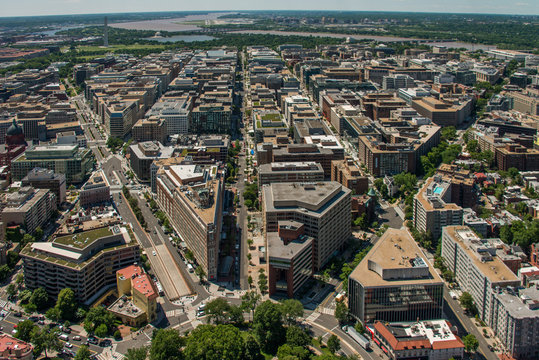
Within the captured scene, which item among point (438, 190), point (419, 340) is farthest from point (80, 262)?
point (438, 190)

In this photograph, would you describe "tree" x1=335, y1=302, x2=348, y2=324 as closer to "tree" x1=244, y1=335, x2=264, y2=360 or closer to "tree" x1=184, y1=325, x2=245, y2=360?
"tree" x1=244, y1=335, x2=264, y2=360

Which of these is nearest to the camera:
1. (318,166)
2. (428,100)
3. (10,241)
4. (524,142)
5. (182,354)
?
(182,354)

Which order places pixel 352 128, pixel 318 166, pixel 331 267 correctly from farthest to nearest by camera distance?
pixel 352 128 < pixel 318 166 < pixel 331 267

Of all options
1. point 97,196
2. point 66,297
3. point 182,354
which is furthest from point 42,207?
point 182,354

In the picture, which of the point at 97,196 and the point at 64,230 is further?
the point at 97,196

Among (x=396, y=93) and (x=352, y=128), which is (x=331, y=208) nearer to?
(x=352, y=128)

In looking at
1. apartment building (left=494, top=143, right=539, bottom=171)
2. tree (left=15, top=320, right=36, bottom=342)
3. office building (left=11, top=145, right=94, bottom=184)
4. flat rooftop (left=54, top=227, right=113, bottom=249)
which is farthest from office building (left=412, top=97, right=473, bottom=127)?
tree (left=15, top=320, right=36, bottom=342)

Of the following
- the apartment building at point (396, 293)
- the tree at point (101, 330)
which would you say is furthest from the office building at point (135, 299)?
the apartment building at point (396, 293)
